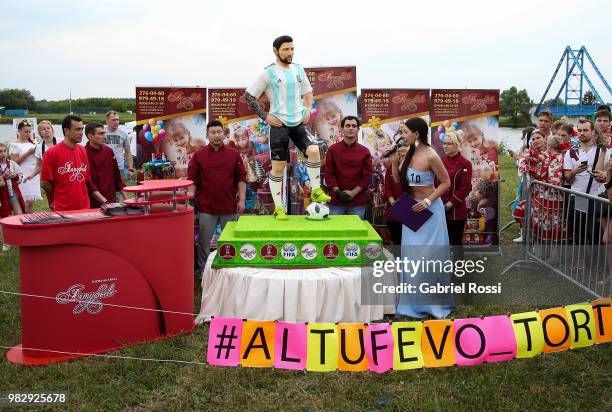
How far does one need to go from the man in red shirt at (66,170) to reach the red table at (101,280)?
0.71 metres

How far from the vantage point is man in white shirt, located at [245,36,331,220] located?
16.1ft

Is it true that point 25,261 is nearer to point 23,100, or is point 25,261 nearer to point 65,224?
point 65,224

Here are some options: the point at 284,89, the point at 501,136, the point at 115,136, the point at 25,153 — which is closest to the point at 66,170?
the point at 284,89

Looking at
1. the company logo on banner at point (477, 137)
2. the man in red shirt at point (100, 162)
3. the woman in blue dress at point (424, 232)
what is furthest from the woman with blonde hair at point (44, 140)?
the woman in blue dress at point (424, 232)

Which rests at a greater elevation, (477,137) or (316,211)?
(477,137)

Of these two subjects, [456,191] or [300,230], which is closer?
[300,230]

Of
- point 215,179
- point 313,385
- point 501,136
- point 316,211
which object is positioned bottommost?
point 313,385

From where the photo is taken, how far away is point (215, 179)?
556cm

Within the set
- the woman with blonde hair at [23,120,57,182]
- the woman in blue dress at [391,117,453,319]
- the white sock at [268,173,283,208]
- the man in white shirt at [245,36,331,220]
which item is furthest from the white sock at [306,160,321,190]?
the woman with blonde hair at [23,120,57,182]

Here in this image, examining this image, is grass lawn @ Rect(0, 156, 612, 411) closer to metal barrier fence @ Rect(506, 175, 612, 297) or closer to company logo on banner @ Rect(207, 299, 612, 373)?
company logo on banner @ Rect(207, 299, 612, 373)

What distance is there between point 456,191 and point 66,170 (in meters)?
3.58

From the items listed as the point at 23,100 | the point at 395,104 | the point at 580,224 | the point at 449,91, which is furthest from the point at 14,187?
the point at 23,100

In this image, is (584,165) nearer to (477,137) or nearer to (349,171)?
(477,137)

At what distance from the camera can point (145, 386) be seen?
339 centimetres
